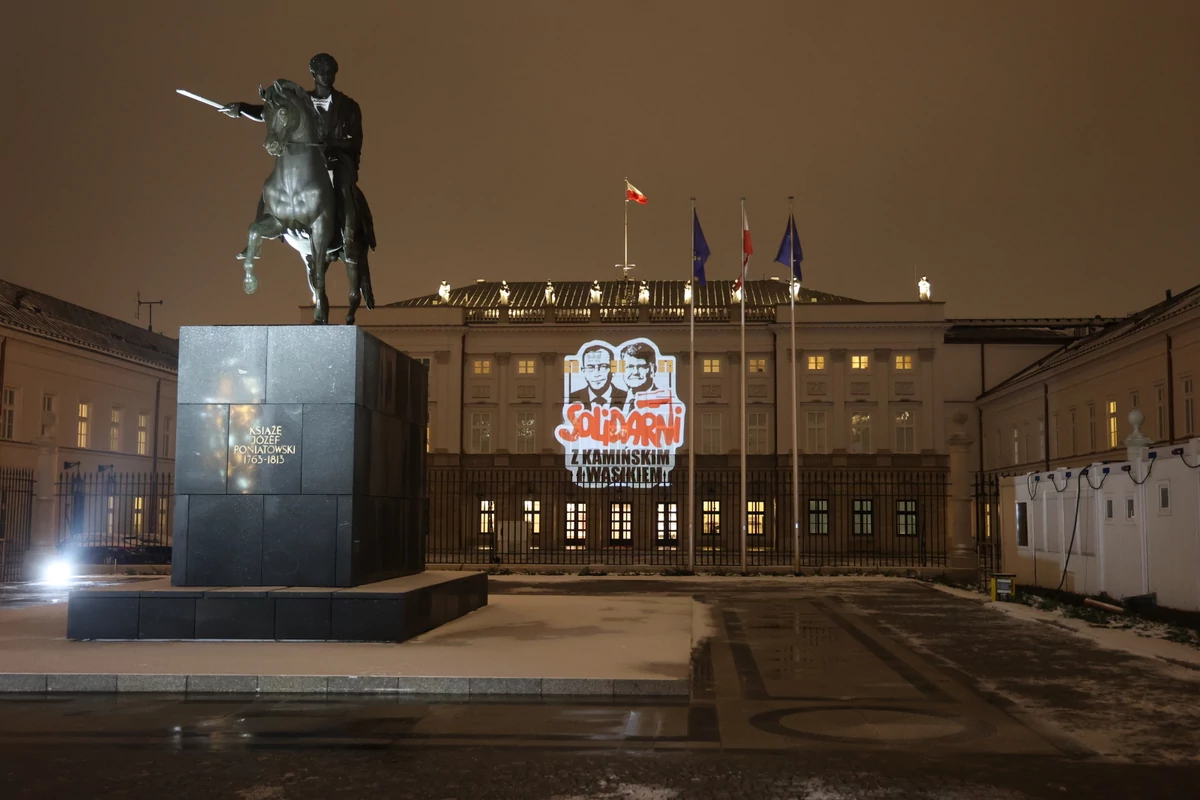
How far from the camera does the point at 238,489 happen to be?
1392cm

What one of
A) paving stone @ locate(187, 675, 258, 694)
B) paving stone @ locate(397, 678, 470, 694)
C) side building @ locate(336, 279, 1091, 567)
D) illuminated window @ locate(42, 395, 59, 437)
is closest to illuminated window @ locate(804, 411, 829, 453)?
side building @ locate(336, 279, 1091, 567)

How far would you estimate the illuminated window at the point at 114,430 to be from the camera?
5184 centimetres

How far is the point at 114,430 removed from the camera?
52281 mm

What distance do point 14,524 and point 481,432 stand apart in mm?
30953

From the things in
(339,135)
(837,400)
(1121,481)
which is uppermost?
(837,400)

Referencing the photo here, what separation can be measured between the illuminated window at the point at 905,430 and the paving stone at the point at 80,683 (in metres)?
55.1

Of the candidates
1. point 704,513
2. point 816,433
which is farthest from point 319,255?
point 816,433

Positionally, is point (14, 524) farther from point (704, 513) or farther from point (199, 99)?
point (704, 513)

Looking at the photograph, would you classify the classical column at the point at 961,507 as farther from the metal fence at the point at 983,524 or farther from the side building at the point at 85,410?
the side building at the point at 85,410

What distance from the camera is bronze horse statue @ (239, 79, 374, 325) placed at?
47.6 ft

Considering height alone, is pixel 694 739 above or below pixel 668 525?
below

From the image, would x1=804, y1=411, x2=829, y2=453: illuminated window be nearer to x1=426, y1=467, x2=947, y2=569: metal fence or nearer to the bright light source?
x1=426, y1=467, x2=947, y2=569: metal fence

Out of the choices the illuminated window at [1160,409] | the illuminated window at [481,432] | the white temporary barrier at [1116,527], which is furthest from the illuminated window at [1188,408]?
the illuminated window at [481,432]

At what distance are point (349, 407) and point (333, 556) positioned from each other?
1.85 meters
